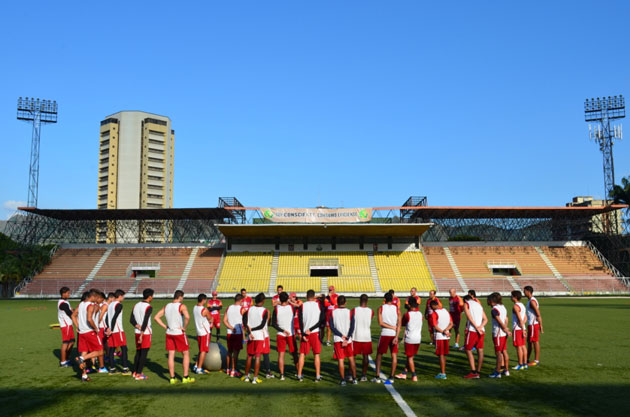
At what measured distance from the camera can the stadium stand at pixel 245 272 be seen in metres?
42.7

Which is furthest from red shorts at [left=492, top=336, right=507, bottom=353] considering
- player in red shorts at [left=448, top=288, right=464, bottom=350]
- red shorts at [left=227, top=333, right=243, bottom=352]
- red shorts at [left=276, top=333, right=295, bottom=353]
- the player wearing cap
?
the player wearing cap

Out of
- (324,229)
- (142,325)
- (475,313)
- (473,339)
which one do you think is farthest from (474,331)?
(324,229)

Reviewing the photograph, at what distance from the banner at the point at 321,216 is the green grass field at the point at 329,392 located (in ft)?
108

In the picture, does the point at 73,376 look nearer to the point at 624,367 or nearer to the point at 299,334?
the point at 299,334

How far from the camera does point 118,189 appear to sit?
108m

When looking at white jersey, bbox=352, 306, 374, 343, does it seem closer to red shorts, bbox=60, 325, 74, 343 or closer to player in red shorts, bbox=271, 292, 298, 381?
player in red shorts, bbox=271, 292, 298, 381

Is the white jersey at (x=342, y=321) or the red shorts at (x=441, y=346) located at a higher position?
the white jersey at (x=342, y=321)

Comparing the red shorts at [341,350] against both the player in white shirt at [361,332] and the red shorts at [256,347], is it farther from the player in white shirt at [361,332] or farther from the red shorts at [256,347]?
the red shorts at [256,347]

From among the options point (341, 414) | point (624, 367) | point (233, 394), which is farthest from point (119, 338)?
point (624, 367)

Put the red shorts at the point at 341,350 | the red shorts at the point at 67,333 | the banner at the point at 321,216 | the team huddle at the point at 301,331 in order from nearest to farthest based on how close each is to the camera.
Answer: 1. the red shorts at the point at 341,350
2. the team huddle at the point at 301,331
3. the red shorts at the point at 67,333
4. the banner at the point at 321,216

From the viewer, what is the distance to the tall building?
108 metres

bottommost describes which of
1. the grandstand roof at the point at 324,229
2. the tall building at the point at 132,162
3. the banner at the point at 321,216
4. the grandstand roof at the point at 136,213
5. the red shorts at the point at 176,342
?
the red shorts at the point at 176,342

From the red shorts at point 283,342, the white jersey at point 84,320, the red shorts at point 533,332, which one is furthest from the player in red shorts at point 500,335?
the white jersey at point 84,320

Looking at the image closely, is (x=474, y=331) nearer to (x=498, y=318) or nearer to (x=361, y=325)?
(x=498, y=318)
